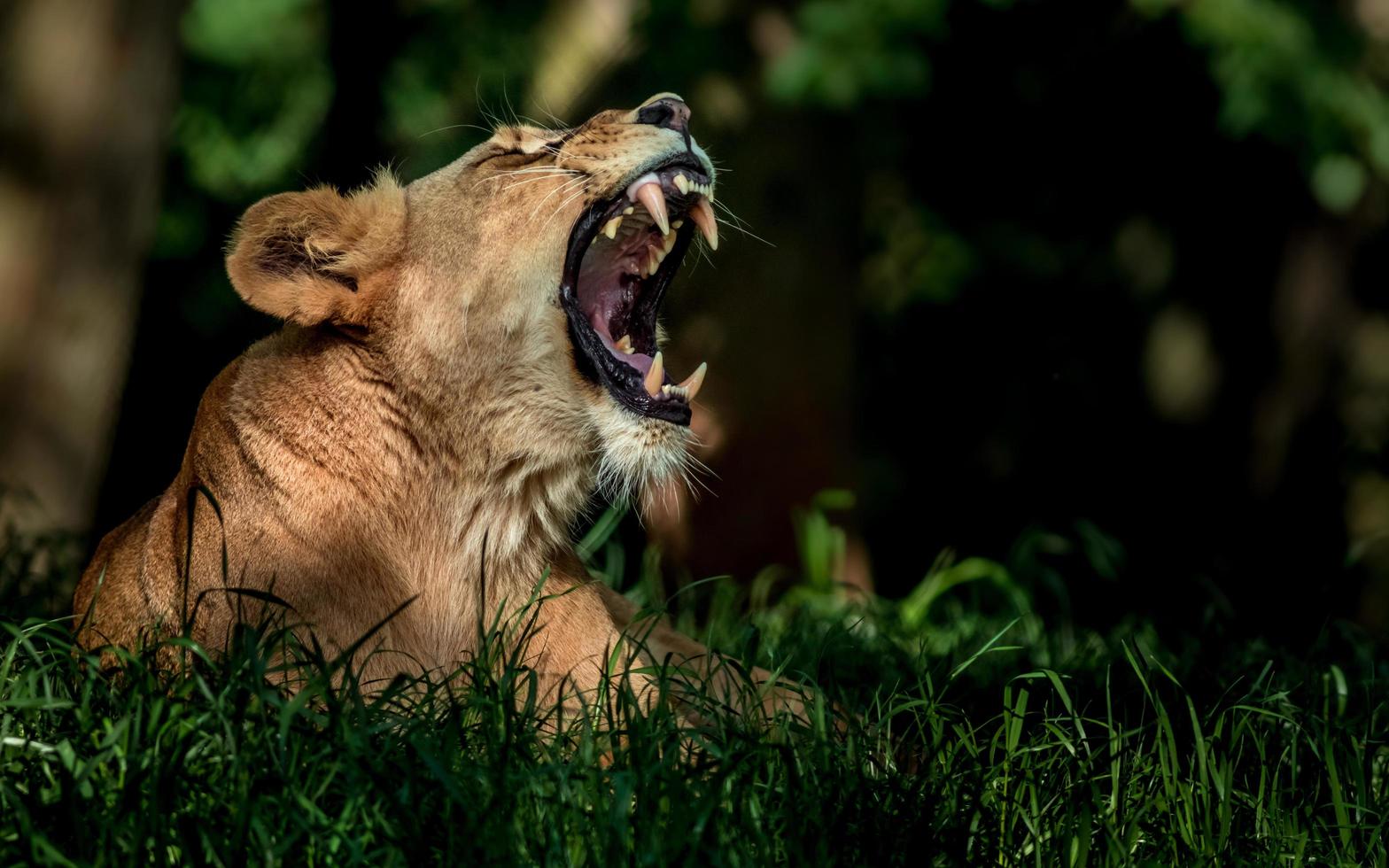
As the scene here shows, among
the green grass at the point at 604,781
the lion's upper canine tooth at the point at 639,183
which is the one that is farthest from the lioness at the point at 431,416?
the green grass at the point at 604,781

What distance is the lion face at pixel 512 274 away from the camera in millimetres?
3604

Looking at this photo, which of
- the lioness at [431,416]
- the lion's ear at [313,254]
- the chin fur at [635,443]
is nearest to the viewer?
the lioness at [431,416]

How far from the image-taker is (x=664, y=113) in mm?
3881

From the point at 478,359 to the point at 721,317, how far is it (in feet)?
11.1

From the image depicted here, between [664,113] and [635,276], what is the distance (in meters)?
0.43

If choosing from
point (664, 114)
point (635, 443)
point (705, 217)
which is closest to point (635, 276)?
point (705, 217)

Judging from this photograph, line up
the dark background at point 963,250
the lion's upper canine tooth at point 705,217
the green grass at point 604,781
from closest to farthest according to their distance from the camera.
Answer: the green grass at point 604,781, the lion's upper canine tooth at point 705,217, the dark background at point 963,250

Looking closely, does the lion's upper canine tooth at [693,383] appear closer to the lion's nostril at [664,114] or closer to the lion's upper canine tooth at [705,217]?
the lion's upper canine tooth at [705,217]

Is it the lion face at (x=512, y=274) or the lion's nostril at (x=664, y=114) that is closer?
the lion face at (x=512, y=274)

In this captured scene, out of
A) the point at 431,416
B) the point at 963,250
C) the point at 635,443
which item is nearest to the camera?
the point at 431,416

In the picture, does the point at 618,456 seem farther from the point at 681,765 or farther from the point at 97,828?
the point at 97,828

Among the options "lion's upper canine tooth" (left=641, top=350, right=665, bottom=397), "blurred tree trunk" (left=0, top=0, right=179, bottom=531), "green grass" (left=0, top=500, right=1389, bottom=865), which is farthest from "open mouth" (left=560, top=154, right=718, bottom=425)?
"blurred tree trunk" (left=0, top=0, right=179, bottom=531)

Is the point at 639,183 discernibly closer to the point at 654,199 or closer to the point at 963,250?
the point at 654,199

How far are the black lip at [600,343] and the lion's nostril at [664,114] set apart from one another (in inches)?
3.8
